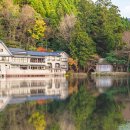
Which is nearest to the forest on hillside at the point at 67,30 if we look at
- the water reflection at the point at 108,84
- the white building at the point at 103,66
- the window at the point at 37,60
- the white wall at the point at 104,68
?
the white building at the point at 103,66

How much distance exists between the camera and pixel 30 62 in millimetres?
49625

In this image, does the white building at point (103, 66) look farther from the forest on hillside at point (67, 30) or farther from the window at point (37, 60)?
the window at point (37, 60)

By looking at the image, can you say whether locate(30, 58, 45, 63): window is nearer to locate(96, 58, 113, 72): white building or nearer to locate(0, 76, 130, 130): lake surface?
locate(96, 58, 113, 72): white building

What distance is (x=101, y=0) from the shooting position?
202 feet

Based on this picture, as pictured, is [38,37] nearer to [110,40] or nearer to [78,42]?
[78,42]

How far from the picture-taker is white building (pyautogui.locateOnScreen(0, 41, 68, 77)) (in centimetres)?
4650

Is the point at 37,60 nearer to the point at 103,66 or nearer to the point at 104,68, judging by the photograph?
the point at 103,66

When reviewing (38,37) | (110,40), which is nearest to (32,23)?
(38,37)

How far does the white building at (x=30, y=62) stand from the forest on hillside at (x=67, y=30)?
2743 millimetres

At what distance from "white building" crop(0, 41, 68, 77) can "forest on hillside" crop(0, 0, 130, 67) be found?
274 cm

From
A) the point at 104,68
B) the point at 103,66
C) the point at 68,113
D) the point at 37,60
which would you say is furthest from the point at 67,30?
the point at 68,113

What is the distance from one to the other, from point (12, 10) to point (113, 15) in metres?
17.6

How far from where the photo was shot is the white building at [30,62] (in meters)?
46.5

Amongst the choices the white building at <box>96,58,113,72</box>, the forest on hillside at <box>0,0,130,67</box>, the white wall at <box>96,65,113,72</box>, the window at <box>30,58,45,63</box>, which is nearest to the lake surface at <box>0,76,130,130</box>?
the window at <box>30,58,45,63</box>
